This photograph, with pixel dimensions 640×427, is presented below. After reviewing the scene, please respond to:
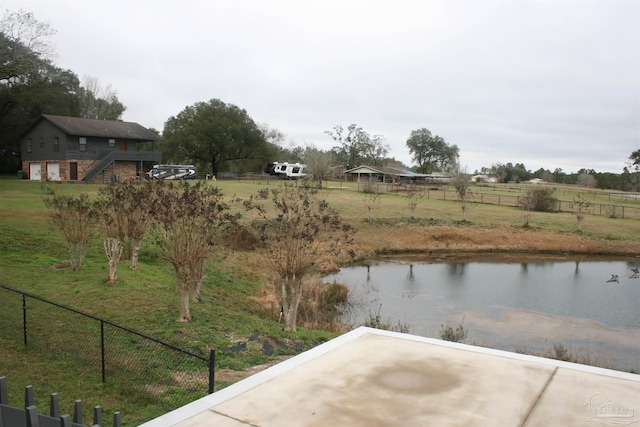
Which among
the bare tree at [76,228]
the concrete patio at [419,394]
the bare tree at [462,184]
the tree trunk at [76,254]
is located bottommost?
the concrete patio at [419,394]

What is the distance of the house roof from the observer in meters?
43.8

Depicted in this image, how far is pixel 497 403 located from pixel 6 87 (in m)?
54.4

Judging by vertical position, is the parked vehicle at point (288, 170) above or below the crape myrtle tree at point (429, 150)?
below

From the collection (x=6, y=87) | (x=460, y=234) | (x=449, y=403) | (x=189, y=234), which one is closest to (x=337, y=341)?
(x=449, y=403)

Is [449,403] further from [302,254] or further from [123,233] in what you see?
[123,233]

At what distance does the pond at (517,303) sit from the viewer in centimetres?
1420

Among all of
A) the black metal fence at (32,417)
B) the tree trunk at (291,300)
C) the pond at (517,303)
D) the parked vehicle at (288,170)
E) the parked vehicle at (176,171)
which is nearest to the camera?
the black metal fence at (32,417)

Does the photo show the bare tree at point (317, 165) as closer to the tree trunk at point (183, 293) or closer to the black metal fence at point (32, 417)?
the tree trunk at point (183, 293)

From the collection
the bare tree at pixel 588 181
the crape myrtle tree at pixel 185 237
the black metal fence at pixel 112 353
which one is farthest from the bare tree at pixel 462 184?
the bare tree at pixel 588 181

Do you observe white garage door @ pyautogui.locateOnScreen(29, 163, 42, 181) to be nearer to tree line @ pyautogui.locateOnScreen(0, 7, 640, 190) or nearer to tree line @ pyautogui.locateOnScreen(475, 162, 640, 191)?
tree line @ pyautogui.locateOnScreen(0, 7, 640, 190)

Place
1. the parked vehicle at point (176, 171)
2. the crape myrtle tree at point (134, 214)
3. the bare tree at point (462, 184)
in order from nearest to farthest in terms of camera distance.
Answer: the crape myrtle tree at point (134, 214), the bare tree at point (462, 184), the parked vehicle at point (176, 171)

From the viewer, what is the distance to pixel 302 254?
12781 millimetres

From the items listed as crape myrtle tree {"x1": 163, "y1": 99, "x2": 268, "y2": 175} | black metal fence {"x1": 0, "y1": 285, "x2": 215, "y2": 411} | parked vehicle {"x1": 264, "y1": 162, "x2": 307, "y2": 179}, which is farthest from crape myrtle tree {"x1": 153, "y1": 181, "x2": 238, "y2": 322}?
crape myrtle tree {"x1": 163, "y1": 99, "x2": 268, "y2": 175}

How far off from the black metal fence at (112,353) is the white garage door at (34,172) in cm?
4006
